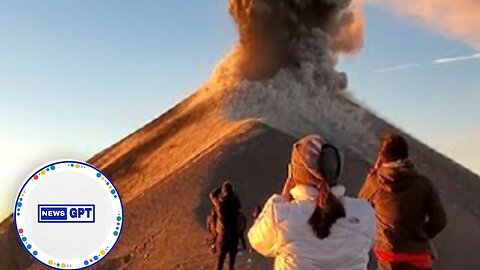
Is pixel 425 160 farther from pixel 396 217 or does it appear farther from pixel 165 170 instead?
pixel 396 217

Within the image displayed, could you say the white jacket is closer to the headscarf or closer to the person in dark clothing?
the headscarf

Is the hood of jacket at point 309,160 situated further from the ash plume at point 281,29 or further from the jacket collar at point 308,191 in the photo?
the ash plume at point 281,29

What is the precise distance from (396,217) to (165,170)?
3451 centimetres

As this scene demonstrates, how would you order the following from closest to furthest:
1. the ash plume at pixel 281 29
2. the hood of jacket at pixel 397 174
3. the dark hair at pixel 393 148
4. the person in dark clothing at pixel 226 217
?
the dark hair at pixel 393 148 < the hood of jacket at pixel 397 174 < the person in dark clothing at pixel 226 217 < the ash plume at pixel 281 29

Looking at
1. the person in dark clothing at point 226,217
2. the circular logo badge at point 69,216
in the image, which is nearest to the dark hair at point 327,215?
the circular logo badge at point 69,216

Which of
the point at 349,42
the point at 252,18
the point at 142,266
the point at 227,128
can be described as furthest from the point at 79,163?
the point at 349,42

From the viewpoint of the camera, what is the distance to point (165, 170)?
40625 millimetres

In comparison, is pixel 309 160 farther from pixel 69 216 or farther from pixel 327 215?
pixel 69 216

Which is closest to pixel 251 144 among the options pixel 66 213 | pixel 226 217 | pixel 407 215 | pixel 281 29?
pixel 281 29

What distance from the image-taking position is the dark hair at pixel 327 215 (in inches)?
163

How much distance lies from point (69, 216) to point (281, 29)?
45.1m

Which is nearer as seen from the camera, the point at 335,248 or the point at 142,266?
the point at 335,248

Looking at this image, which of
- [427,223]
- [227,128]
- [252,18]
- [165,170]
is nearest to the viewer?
[427,223]

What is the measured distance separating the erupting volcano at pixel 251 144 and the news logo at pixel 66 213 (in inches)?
656
